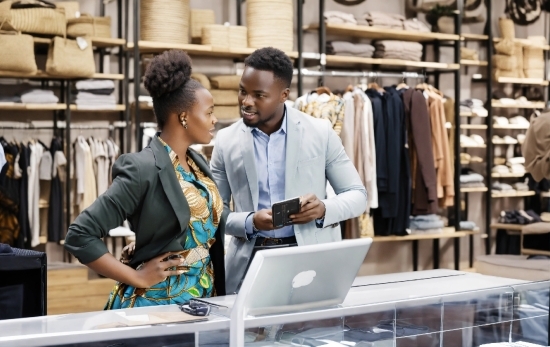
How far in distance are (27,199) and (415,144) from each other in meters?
3.15

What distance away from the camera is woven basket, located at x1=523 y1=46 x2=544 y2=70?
7.99 metres

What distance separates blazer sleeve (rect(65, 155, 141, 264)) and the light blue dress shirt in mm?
729

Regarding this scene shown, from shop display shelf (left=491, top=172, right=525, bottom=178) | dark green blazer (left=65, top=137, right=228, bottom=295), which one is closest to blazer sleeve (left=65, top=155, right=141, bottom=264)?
dark green blazer (left=65, top=137, right=228, bottom=295)

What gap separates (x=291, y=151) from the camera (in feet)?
8.93

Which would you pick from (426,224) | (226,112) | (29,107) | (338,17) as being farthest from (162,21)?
(426,224)

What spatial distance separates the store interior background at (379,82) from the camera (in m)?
6.21

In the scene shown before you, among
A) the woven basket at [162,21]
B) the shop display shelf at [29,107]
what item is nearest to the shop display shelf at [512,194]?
the woven basket at [162,21]

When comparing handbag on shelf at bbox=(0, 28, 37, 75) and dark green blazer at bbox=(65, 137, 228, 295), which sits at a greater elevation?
handbag on shelf at bbox=(0, 28, 37, 75)

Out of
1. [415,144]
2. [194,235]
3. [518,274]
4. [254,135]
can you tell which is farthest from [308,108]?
[194,235]

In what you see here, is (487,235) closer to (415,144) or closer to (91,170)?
(415,144)

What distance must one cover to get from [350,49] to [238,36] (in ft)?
3.63

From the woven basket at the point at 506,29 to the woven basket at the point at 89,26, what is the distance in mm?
4106

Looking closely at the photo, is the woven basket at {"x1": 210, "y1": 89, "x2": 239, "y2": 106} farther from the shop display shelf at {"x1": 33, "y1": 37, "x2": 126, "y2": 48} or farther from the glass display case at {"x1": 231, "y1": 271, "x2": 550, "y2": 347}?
the glass display case at {"x1": 231, "y1": 271, "x2": 550, "y2": 347}

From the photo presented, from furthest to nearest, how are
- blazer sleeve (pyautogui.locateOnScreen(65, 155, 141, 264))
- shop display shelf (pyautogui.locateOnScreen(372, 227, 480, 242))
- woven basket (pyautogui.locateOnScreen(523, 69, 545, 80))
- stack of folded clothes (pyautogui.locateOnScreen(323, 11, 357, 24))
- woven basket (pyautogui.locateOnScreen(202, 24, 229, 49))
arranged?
woven basket (pyautogui.locateOnScreen(523, 69, 545, 80)), stack of folded clothes (pyautogui.locateOnScreen(323, 11, 357, 24)), shop display shelf (pyautogui.locateOnScreen(372, 227, 480, 242)), woven basket (pyautogui.locateOnScreen(202, 24, 229, 49)), blazer sleeve (pyautogui.locateOnScreen(65, 155, 141, 264))
